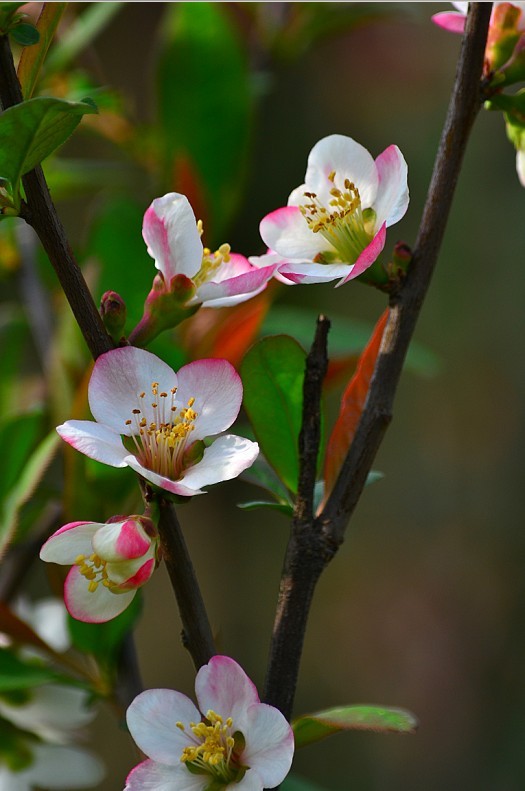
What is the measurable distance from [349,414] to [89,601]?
0.16 m

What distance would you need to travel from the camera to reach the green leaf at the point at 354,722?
0.38 m

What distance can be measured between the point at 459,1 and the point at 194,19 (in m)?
0.56

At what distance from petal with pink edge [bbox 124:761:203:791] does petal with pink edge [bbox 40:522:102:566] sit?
0.09 meters

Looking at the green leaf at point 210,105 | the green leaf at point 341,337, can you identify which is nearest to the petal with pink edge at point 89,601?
the green leaf at point 341,337

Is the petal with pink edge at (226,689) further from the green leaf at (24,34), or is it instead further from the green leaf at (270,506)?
the green leaf at (24,34)

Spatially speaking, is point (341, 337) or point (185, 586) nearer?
point (185, 586)

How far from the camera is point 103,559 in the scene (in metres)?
0.37

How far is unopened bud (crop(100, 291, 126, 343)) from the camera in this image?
1.33 feet

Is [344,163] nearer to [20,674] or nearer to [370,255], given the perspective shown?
[370,255]

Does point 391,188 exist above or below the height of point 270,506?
above

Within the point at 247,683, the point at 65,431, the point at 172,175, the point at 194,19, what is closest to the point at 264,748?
the point at 247,683

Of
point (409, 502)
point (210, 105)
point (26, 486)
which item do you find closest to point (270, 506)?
point (26, 486)

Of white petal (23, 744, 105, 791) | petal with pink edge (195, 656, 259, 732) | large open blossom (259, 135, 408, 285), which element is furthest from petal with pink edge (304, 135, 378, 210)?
white petal (23, 744, 105, 791)

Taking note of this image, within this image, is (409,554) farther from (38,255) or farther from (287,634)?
(287,634)
